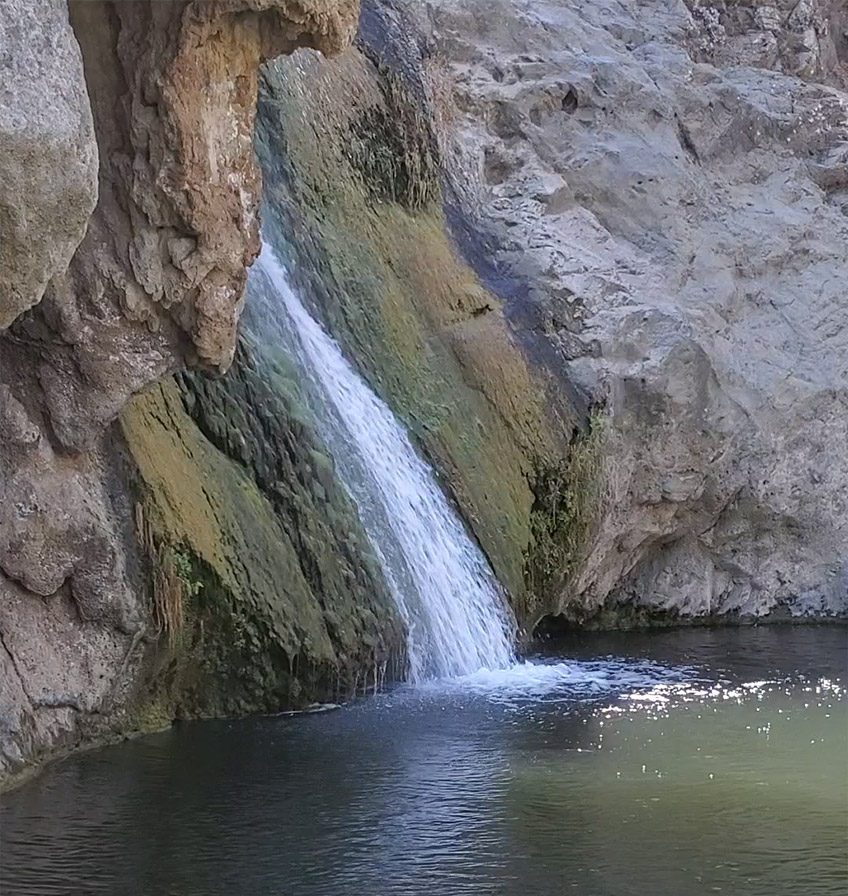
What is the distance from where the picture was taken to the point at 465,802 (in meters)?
7.07

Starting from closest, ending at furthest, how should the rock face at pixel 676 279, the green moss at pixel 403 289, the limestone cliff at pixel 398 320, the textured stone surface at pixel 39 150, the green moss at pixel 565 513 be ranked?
the textured stone surface at pixel 39 150 → the limestone cliff at pixel 398 320 → the green moss at pixel 403 289 → the green moss at pixel 565 513 → the rock face at pixel 676 279

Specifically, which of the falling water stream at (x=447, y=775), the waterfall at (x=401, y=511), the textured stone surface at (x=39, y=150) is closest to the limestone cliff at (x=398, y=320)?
the textured stone surface at (x=39, y=150)

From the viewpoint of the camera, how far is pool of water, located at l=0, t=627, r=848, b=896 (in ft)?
19.8

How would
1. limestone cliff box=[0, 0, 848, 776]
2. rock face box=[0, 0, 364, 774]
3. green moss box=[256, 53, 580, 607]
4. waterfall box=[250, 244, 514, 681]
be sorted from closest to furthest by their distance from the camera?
rock face box=[0, 0, 364, 774], limestone cliff box=[0, 0, 848, 776], waterfall box=[250, 244, 514, 681], green moss box=[256, 53, 580, 607]

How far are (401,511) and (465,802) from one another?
4.13 meters

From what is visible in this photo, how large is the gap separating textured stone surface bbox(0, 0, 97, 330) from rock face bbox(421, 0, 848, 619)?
739 cm

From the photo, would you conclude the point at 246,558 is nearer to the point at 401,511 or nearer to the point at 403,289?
the point at 401,511

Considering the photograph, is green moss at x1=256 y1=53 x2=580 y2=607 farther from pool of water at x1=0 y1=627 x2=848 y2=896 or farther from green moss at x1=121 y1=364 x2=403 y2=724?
pool of water at x1=0 y1=627 x2=848 y2=896

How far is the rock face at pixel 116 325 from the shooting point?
7.39 m

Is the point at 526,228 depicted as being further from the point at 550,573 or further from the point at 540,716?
the point at 540,716

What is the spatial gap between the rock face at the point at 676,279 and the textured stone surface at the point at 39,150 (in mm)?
7387

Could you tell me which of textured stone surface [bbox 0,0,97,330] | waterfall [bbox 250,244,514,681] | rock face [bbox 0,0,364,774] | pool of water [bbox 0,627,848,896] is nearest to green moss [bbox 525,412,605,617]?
waterfall [bbox 250,244,514,681]

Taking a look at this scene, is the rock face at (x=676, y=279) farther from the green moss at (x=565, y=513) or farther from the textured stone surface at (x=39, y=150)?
the textured stone surface at (x=39, y=150)

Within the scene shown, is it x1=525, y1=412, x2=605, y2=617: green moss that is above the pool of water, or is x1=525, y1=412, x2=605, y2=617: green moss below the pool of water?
above
